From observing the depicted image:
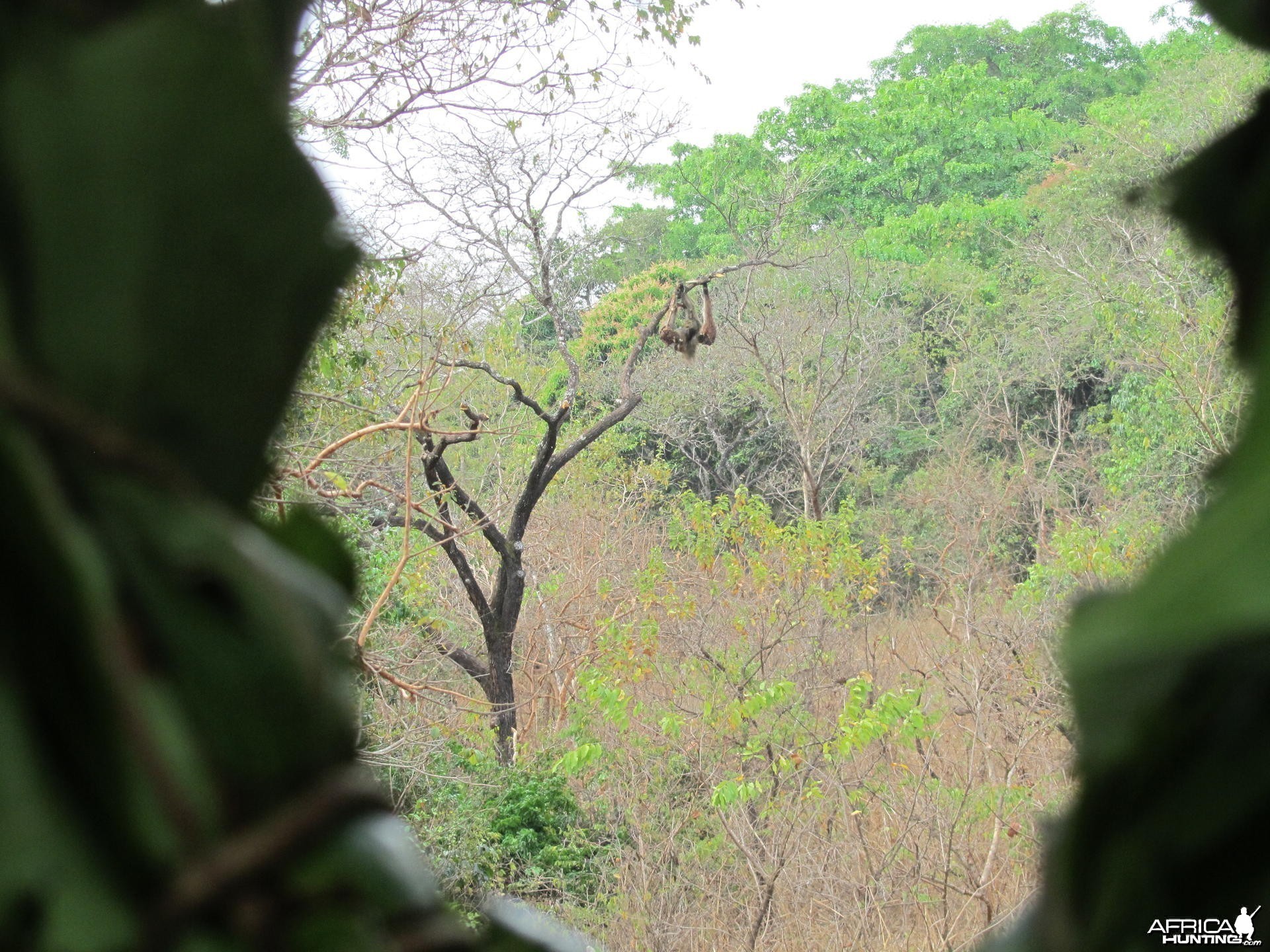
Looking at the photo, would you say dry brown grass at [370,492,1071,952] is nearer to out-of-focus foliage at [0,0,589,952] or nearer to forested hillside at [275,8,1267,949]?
forested hillside at [275,8,1267,949]

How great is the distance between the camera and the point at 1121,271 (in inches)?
252

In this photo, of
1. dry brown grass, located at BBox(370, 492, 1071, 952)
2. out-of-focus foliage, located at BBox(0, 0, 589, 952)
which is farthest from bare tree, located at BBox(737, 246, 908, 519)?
out-of-focus foliage, located at BBox(0, 0, 589, 952)

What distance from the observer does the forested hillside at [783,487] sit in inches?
131

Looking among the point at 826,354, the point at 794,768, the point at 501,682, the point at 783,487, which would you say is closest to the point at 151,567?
the point at 794,768

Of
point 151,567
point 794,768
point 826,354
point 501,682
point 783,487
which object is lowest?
point 794,768

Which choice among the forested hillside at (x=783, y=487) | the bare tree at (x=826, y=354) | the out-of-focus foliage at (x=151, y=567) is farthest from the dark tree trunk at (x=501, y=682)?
the out-of-focus foliage at (x=151, y=567)

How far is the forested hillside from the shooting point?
10.9 ft

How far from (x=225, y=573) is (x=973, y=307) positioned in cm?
913

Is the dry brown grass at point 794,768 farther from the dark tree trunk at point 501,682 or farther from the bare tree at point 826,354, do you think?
the bare tree at point 826,354

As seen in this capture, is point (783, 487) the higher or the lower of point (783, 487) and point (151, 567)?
the higher

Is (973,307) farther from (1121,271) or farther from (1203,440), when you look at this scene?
(1203,440)

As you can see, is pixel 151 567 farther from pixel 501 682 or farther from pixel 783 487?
pixel 783 487

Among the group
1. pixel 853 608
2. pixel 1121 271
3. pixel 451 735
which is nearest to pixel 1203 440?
pixel 1121 271

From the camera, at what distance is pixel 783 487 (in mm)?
8227
